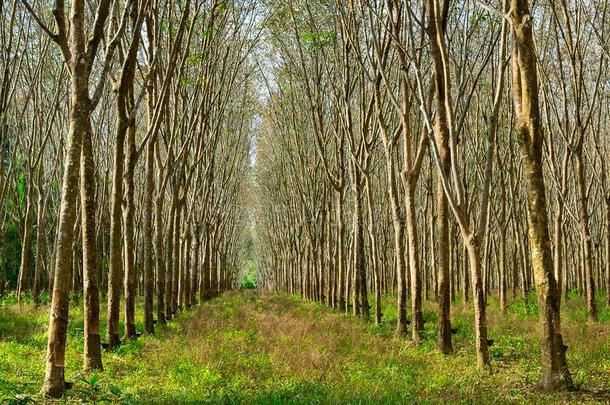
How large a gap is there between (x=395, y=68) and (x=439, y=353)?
35.0ft

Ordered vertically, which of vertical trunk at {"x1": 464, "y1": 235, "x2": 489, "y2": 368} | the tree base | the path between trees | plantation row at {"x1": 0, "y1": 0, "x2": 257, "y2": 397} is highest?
plantation row at {"x1": 0, "y1": 0, "x2": 257, "y2": 397}

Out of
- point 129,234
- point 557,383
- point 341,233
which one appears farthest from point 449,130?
point 341,233

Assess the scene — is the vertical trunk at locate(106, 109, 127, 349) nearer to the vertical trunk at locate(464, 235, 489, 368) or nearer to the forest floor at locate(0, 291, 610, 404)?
the forest floor at locate(0, 291, 610, 404)

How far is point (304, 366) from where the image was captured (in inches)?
288

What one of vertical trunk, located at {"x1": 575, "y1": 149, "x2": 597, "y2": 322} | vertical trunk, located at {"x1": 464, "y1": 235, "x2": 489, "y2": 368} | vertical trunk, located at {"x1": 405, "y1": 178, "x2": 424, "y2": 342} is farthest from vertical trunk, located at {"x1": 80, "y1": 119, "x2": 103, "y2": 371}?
vertical trunk, located at {"x1": 575, "y1": 149, "x2": 597, "y2": 322}

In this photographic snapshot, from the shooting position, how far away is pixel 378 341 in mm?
9422

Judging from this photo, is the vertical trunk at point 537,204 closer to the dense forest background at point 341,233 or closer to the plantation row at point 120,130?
the dense forest background at point 341,233

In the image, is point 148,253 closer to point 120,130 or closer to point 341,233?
point 120,130

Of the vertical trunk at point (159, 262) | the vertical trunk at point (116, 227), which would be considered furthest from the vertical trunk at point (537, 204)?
the vertical trunk at point (159, 262)

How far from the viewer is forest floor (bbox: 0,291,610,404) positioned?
5.74 metres

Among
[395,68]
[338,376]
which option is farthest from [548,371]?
[395,68]

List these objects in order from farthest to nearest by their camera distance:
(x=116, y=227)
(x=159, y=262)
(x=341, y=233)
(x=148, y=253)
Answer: (x=341, y=233)
(x=159, y=262)
(x=148, y=253)
(x=116, y=227)

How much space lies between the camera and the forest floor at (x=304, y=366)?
574 centimetres

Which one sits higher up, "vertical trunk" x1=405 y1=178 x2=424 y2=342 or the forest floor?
"vertical trunk" x1=405 y1=178 x2=424 y2=342
